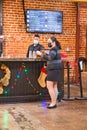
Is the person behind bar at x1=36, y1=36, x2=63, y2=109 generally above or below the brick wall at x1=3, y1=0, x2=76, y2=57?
below

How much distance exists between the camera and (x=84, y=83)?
13.7m

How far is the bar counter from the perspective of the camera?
977 cm

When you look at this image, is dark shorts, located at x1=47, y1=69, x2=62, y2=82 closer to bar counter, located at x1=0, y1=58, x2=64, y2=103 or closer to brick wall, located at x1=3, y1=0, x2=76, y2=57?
bar counter, located at x1=0, y1=58, x2=64, y2=103

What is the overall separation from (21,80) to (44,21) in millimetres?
3568

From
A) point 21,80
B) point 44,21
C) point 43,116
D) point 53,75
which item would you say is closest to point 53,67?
point 53,75

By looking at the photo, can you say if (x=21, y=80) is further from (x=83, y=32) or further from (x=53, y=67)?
(x=83, y=32)

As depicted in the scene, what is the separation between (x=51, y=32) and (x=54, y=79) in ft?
13.5

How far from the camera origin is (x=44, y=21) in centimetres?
1295

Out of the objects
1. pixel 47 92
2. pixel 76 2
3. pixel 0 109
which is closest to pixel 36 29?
pixel 76 2

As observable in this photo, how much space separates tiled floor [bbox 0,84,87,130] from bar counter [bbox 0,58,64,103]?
0.82 feet

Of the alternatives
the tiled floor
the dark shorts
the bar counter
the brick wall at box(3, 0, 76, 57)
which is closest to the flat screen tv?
the brick wall at box(3, 0, 76, 57)

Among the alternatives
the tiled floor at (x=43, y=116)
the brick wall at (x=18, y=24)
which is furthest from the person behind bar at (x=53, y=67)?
the brick wall at (x=18, y=24)

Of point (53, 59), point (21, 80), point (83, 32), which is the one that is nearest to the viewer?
point (53, 59)

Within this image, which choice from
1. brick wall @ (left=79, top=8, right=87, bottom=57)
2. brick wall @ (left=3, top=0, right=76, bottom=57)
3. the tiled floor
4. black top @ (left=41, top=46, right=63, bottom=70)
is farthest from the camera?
brick wall @ (left=79, top=8, right=87, bottom=57)
